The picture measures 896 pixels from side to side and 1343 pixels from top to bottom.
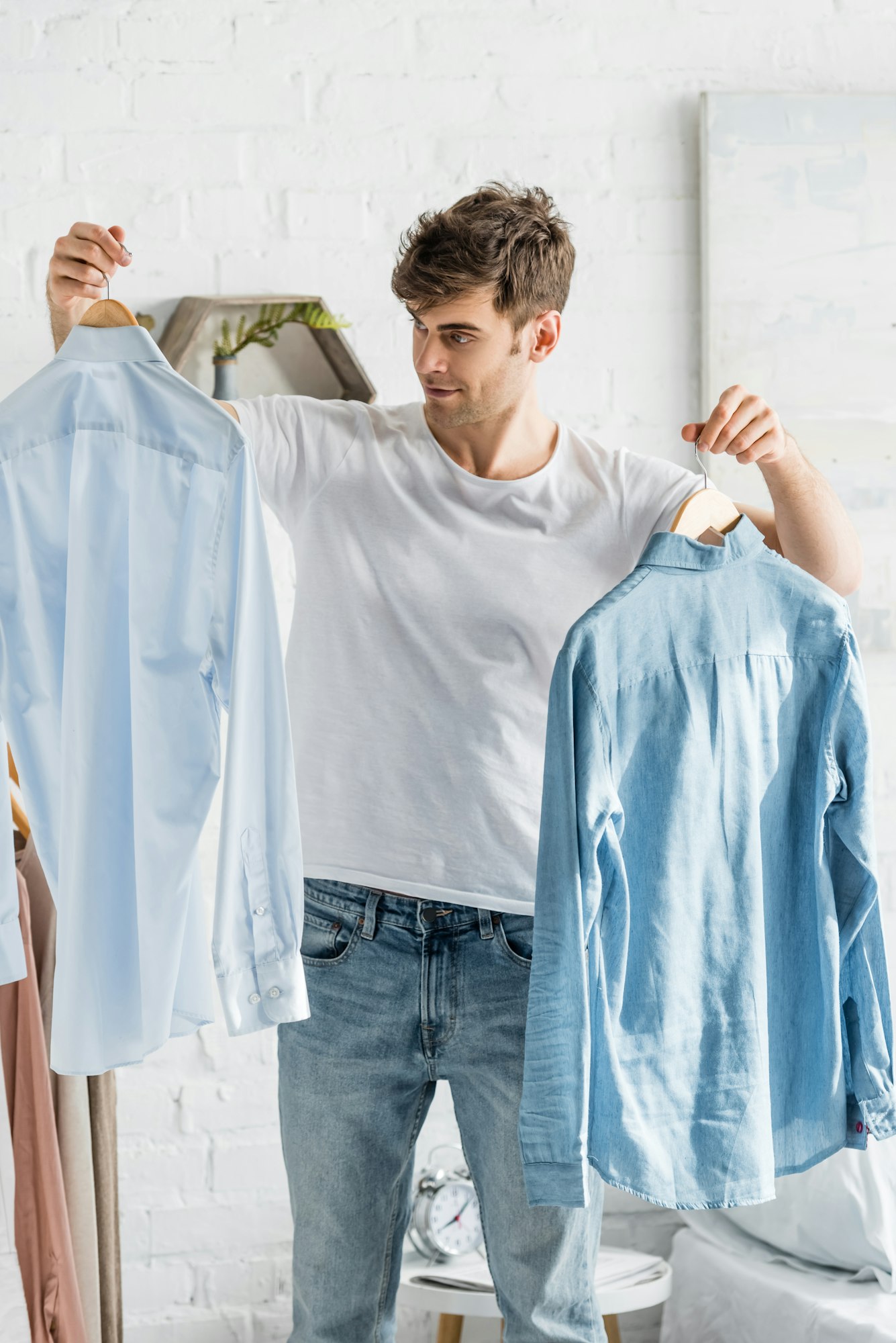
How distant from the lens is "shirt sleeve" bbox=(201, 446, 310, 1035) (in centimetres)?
116

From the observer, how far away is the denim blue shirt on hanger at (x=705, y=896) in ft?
3.93

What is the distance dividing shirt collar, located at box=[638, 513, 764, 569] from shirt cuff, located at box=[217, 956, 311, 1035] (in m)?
0.53

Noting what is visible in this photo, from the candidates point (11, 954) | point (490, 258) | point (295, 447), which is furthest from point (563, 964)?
point (490, 258)

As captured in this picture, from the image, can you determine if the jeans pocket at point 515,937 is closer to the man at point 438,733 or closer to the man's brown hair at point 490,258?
the man at point 438,733

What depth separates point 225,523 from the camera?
1214 mm

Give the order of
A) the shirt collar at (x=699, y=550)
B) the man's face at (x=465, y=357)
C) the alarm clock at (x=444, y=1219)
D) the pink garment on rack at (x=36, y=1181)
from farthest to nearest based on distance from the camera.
→ the alarm clock at (x=444, y=1219) → the pink garment on rack at (x=36, y=1181) → the man's face at (x=465, y=357) → the shirt collar at (x=699, y=550)

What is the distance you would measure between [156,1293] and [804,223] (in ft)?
6.86

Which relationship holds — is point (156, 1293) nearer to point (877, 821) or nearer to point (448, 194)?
point (877, 821)

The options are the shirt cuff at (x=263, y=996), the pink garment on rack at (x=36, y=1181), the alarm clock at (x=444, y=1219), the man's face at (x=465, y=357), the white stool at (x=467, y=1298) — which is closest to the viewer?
the shirt cuff at (x=263, y=996)

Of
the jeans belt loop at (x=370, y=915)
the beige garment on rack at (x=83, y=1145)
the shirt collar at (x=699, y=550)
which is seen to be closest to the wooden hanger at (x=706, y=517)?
the shirt collar at (x=699, y=550)

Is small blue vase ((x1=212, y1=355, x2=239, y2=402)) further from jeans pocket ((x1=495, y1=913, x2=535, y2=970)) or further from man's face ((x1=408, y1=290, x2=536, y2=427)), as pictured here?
jeans pocket ((x1=495, y1=913, x2=535, y2=970))

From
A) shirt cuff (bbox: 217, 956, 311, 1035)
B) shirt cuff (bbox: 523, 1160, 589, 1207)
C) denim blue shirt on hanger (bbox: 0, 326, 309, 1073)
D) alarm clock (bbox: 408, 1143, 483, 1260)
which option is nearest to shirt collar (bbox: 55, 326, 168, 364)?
denim blue shirt on hanger (bbox: 0, 326, 309, 1073)

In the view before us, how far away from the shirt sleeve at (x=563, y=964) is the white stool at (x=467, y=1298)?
72 cm

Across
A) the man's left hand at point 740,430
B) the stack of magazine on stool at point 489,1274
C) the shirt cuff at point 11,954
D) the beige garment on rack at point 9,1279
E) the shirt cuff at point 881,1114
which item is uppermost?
the man's left hand at point 740,430
